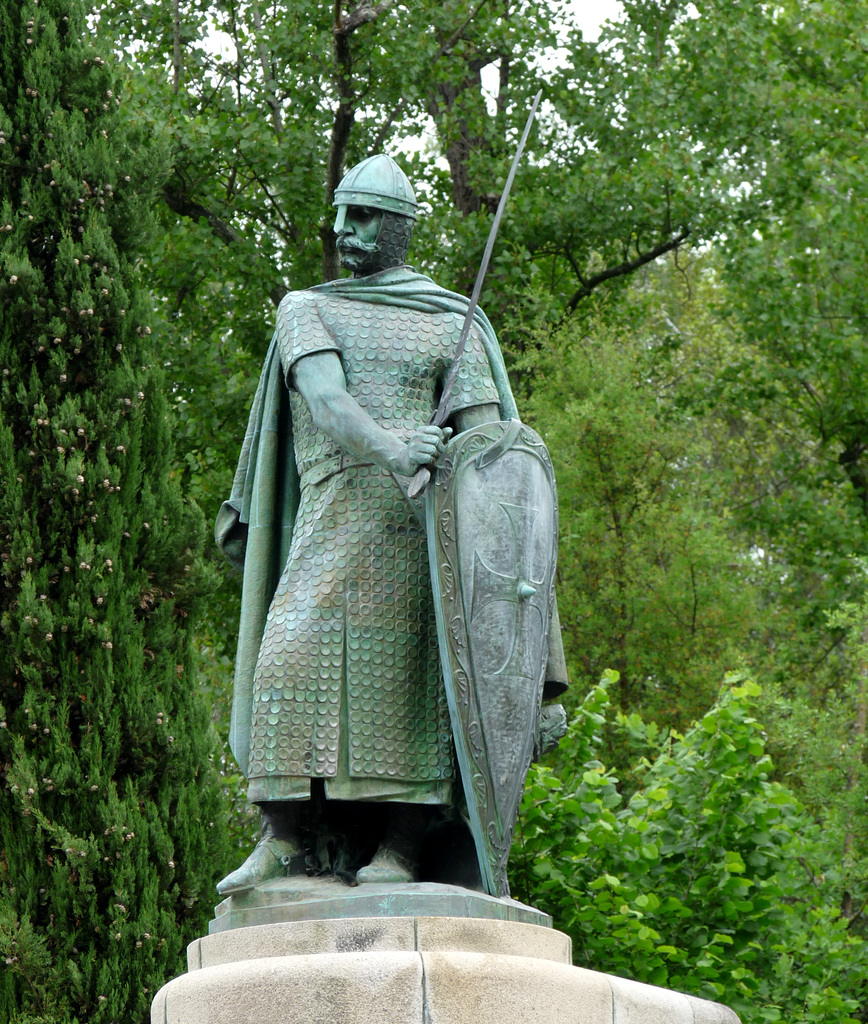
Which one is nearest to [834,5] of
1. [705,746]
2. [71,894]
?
[705,746]

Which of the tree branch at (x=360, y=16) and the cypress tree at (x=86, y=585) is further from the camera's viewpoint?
the tree branch at (x=360, y=16)

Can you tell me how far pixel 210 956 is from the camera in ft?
16.4

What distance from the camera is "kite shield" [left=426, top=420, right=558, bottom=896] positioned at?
5090mm

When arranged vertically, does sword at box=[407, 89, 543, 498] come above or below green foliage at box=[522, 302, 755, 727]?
above

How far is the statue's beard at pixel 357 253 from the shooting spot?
5867 mm

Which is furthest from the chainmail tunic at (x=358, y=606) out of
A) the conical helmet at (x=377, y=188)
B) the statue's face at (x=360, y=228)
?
the conical helmet at (x=377, y=188)

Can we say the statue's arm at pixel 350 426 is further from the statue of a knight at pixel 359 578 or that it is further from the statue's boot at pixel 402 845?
the statue's boot at pixel 402 845

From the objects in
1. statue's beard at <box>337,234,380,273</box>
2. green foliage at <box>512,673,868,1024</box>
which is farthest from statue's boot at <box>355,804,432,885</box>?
green foliage at <box>512,673,868,1024</box>

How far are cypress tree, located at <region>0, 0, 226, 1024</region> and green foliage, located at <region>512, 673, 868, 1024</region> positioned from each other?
2.00m

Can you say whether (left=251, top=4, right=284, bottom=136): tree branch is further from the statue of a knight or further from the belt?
the belt

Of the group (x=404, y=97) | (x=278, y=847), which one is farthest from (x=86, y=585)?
(x=404, y=97)

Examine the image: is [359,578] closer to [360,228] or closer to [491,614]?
[491,614]

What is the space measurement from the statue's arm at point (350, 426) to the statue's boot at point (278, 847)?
114 centimetres

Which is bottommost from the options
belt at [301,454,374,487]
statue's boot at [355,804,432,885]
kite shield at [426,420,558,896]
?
statue's boot at [355,804,432,885]
